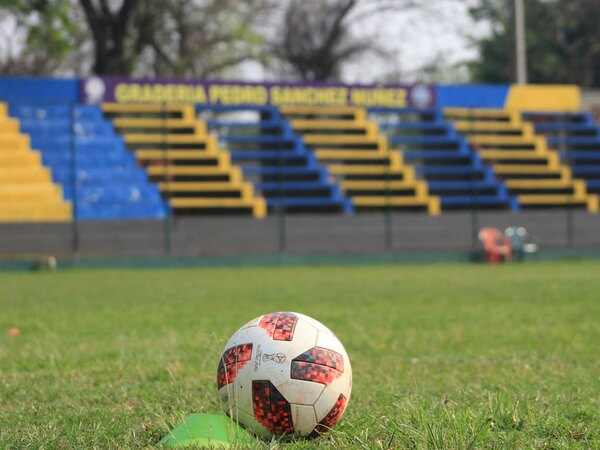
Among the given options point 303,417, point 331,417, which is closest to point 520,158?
point 331,417

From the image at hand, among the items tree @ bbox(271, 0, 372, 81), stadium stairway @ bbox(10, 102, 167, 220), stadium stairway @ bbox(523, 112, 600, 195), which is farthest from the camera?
tree @ bbox(271, 0, 372, 81)

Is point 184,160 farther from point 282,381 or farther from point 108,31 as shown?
point 282,381

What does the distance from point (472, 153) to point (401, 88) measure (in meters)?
2.90

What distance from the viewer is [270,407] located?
407 centimetres

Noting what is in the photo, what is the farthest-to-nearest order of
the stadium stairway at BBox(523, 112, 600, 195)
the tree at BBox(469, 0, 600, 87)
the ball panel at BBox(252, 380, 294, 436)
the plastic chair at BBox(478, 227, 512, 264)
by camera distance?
the tree at BBox(469, 0, 600, 87)
the stadium stairway at BBox(523, 112, 600, 195)
the plastic chair at BBox(478, 227, 512, 264)
the ball panel at BBox(252, 380, 294, 436)

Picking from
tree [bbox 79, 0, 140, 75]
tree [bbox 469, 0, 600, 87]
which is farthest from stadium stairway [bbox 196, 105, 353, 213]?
tree [bbox 469, 0, 600, 87]

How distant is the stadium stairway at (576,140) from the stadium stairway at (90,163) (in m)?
12.2

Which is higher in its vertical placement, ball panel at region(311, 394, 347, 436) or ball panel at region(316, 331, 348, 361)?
ball panel at region(316, 331, 348, 361)

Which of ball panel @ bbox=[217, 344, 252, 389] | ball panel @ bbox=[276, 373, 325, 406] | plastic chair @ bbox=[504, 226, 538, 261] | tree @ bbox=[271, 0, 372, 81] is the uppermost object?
tree @ bbox=[271, 0, 372, 81]

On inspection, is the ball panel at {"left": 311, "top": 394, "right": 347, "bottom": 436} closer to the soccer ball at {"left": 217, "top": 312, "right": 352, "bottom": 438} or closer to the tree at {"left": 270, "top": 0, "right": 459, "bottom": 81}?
the soccer ball at {"left": 217, "top": 312, "right": 352, "bottom": 438}

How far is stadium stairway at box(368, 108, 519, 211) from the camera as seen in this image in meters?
26.1

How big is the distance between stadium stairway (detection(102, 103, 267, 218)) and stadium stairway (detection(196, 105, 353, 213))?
39 cm

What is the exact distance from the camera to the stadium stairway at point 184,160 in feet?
78.2

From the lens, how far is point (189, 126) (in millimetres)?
25859
